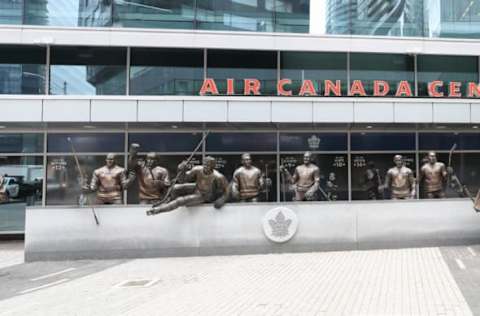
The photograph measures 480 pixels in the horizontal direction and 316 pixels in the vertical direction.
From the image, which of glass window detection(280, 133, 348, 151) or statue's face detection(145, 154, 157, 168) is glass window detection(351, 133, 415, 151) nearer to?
glass window detection(280, 133, 348, 151)

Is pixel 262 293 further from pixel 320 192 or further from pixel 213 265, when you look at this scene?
pixel 320 192

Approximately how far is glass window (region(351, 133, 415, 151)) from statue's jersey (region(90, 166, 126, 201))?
325 inches

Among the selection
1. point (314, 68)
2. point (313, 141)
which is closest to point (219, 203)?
point (313, 141)

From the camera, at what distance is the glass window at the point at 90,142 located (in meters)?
A: 14.2

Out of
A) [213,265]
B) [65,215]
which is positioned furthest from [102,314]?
[65,215]

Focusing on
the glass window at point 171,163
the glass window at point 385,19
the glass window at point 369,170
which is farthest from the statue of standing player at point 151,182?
the glass window at point 385,19

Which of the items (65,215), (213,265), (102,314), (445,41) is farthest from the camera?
(445,41)

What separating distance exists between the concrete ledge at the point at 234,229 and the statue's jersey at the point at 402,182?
678mm

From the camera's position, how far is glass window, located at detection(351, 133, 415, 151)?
1498 centimetres

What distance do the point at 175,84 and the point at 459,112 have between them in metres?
9.33

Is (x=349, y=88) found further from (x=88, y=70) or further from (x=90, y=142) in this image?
(x=90, y=142)

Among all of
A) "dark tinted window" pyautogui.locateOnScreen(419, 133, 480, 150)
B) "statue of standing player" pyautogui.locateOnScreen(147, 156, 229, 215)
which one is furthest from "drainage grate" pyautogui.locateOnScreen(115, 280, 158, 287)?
"dark tinted window" pyautogui.locateOnScreen(419, 133, 480, 150)

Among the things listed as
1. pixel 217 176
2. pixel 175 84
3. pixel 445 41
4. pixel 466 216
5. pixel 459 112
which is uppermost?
pixel 445 41

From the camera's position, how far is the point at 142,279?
7945 millimetres
